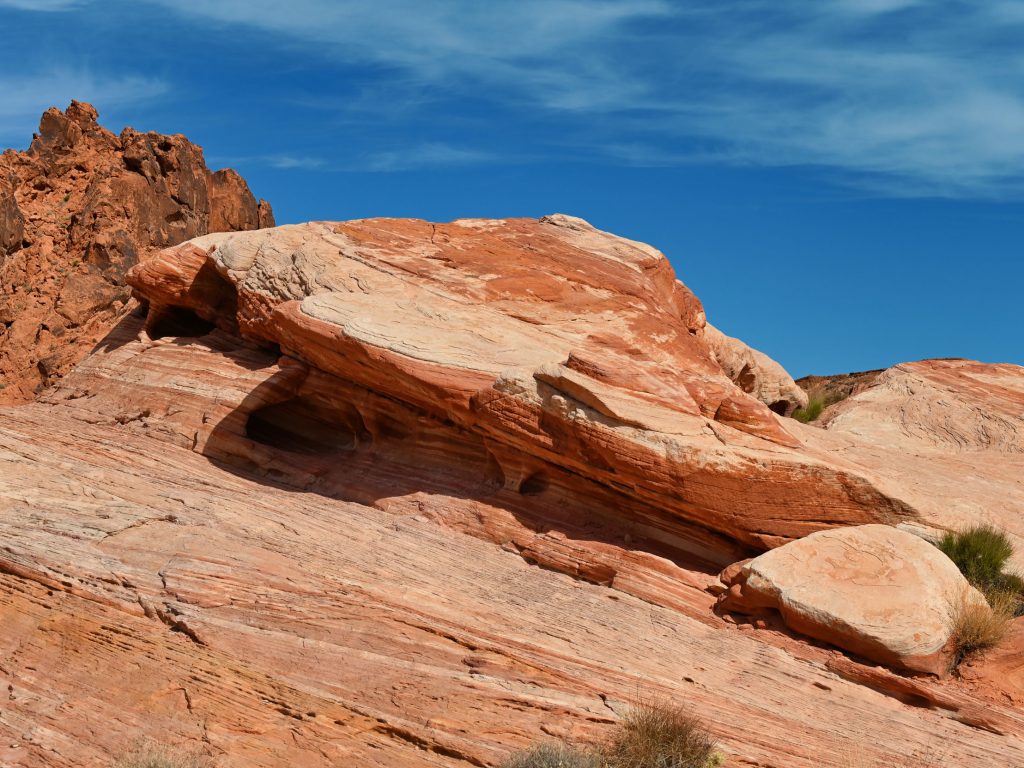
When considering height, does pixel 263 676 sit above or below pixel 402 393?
below

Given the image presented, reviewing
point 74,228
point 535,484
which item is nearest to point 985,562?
point 535,484

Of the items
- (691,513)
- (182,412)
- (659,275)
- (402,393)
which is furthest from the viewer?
(659,275)

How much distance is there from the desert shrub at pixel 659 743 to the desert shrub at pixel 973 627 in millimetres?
3430

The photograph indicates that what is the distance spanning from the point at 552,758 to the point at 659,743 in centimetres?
96

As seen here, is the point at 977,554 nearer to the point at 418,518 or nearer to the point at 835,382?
the point at 418,518

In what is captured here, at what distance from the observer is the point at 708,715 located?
939 cm

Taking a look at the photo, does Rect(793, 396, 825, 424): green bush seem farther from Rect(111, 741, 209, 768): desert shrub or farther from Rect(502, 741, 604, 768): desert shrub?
Rect(111, 741, 209, 768): desert shrub

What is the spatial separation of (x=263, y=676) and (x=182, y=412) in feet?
21.9

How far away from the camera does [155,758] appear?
27.1ft

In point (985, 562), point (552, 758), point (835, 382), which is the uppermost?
point (835, 382)

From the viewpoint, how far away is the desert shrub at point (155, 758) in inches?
324

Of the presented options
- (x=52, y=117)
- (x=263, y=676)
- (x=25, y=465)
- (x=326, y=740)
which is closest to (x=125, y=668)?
(x=263, y=676)

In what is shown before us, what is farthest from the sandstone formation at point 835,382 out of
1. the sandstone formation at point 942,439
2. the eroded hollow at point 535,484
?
the eroded hollow at point 535,484

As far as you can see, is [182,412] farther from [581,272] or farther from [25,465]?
[581,272]
